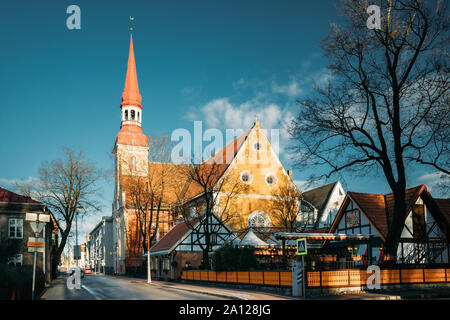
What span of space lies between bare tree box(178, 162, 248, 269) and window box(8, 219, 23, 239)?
43.1ft

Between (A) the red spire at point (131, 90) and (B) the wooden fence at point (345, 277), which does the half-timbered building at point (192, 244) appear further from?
(A) the red spire at point (131, 90)

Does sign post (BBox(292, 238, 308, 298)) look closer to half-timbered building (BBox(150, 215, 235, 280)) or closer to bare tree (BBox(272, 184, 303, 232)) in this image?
half-timbered building (BBox(150, 215, 235, 280))

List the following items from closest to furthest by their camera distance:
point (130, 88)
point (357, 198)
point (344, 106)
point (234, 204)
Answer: point (344, 106) < point (357, 198) < point (234, 204) < point (130, 88)

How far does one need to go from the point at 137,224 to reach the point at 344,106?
1678 inches

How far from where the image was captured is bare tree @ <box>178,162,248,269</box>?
38.6 meters

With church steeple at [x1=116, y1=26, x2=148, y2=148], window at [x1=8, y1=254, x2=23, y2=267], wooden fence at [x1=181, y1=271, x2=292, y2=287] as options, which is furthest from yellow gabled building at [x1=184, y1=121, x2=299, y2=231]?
church steeple at [x1=116, y1=26, x2=148, y2=148]

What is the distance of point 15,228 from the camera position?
34.0 metres

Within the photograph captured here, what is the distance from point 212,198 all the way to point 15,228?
59.1ft

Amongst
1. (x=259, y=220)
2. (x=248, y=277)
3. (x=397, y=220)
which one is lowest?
(x=248, y=277)

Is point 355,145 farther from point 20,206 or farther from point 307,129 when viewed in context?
point 20,206

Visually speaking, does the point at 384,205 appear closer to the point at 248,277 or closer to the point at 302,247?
the point at 248,277

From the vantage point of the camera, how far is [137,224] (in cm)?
6000

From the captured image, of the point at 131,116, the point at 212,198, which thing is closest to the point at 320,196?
the point at 212,198
